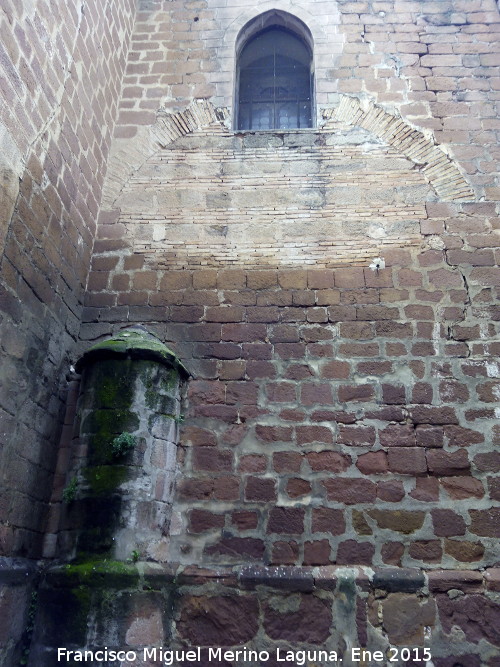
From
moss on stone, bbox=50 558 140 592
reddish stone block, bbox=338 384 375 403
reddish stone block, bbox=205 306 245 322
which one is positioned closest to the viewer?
moss on stone, bbox=50 558 140 592

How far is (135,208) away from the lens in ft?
16.8

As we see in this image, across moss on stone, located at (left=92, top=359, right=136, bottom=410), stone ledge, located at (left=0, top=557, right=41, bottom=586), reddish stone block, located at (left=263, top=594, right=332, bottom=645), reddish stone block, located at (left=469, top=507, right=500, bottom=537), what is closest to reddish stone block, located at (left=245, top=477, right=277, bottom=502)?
reddish stone block, located at (left=263, top=594, right=332, bottom=645)

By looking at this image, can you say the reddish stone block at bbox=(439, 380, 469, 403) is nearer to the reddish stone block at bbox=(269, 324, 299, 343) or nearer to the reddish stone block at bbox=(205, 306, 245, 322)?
the reddish stone block at bbox=(269, 324, 299, 343)

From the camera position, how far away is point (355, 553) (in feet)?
12.2

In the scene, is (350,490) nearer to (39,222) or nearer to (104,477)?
(104,477)

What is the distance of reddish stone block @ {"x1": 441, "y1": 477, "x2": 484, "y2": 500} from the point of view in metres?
3.84

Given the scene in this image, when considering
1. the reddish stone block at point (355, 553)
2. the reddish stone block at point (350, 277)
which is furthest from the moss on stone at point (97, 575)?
the reddish stone block at point (350, 277)

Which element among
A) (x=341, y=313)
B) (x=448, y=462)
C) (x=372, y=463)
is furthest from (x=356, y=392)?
(x=448, y=462)

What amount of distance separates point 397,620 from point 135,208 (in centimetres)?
394

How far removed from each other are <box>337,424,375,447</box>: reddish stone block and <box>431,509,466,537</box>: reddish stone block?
0.65 metres

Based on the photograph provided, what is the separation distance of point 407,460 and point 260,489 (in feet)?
3.54

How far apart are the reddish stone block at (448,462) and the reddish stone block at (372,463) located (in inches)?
12.6

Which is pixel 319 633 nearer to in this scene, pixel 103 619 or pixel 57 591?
pixel 103 619

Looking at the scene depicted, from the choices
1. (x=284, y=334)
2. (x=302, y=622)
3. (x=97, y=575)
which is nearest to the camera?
(x=97, y=575)
